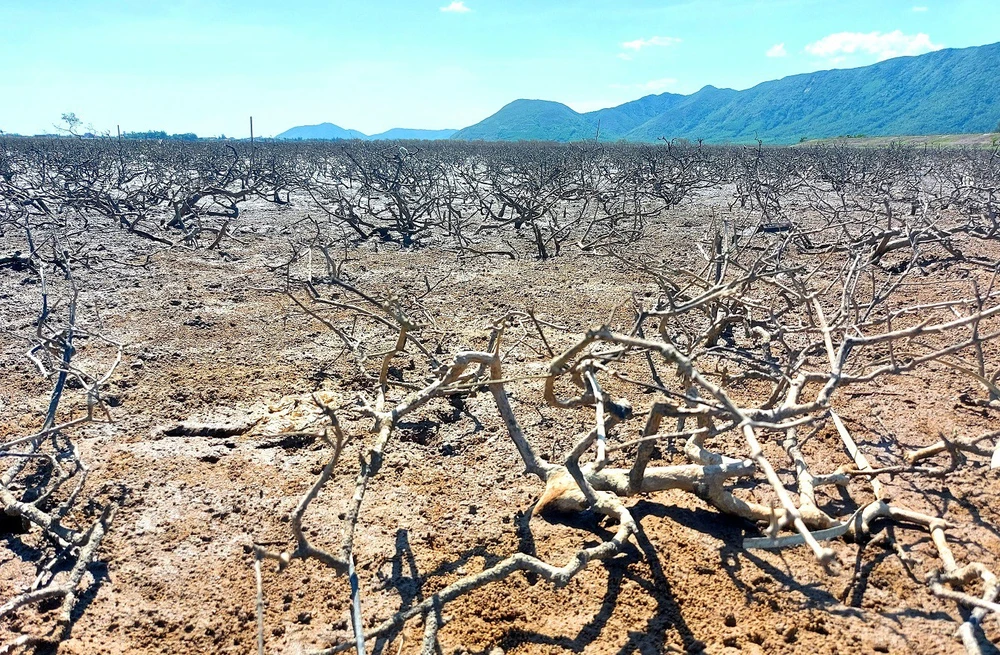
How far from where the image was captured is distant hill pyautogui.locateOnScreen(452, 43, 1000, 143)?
118m

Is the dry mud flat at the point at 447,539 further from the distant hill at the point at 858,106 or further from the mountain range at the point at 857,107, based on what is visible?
the mountain range at the point at 857,107

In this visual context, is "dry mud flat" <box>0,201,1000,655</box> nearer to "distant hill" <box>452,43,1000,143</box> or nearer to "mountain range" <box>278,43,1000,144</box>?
"distant hill" <box>452,43,1000,143</box>

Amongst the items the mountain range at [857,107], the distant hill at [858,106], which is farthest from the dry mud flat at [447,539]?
the mountain range at [857,107]

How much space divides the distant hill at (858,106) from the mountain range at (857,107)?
19cm

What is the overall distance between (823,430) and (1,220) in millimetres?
9591

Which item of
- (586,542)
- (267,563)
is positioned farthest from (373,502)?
(586,542)

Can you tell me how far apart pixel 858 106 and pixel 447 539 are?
17016cm

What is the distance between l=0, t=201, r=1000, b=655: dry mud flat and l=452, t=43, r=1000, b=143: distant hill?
337 ft

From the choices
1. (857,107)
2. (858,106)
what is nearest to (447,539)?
(857,107)

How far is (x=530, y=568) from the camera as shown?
6.21ft

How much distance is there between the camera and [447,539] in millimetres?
2412

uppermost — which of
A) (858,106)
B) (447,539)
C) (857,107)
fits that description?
(858,106)

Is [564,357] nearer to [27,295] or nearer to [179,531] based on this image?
[179,531]

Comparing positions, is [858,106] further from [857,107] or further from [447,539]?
[447,539]
